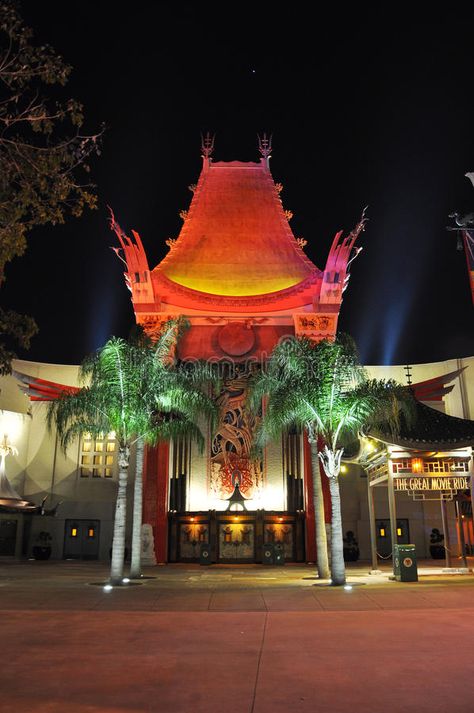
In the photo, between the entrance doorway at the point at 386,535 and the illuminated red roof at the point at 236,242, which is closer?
the entrance doorway at the point at 386,535

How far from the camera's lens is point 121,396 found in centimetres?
1620

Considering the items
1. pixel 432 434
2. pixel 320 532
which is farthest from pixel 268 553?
pixel 432 434

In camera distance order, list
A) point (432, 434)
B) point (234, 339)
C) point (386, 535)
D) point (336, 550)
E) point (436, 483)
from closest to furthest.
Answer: point (336, 550) → point (432, 434) → point (436, 483) → point (234, 339) → point (386, 535)

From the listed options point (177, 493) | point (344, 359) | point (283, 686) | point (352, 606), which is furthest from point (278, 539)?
point (283, 686)

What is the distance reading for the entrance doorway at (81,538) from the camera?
2734cm

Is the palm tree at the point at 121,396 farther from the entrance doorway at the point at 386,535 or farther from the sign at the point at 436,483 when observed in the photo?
Answer: the entrance doorway at the point at 386,535

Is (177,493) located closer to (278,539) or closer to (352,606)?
(278,539)

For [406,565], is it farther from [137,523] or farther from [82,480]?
[82,480]

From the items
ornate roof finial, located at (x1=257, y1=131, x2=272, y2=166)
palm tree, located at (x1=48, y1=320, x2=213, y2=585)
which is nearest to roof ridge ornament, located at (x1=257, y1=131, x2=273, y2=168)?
ornate roof finial, located at (x1=257, y1=131, x2=272, y2=166)

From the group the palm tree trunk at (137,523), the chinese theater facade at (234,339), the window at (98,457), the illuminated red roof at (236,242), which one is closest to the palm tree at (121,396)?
the palm tree trunk at (137,523)

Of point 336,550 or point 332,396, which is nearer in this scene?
point 336,550

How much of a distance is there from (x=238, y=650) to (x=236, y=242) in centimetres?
2241

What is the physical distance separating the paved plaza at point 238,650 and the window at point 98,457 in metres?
14.3

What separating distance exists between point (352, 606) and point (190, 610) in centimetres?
298
